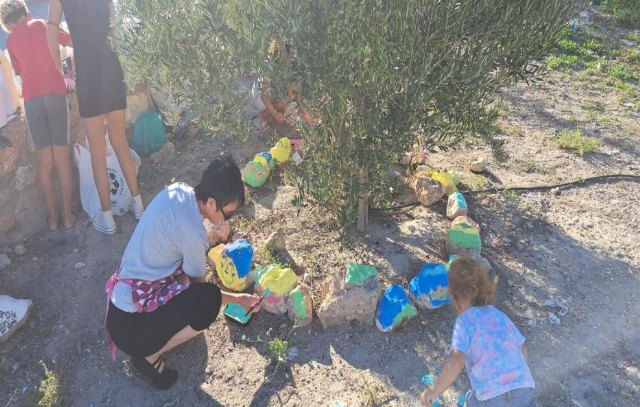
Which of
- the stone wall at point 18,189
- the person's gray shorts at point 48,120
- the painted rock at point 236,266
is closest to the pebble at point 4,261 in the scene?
the stone wall at point 18,189

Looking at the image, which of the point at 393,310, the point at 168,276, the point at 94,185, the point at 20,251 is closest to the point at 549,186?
the point at 393,310

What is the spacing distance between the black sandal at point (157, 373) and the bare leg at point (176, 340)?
0.10 ft

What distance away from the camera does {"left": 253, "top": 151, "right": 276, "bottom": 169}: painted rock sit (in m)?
5.61

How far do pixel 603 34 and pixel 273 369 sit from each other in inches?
355

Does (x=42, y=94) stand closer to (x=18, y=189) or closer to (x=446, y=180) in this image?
(x=18, y=189)

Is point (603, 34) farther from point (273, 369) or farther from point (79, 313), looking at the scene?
point (79, 313)

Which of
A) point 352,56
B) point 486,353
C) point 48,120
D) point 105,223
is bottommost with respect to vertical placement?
point 105,223

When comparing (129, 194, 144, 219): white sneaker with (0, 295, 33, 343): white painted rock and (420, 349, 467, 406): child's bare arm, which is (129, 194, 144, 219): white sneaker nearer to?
(0, 295, 33, 343): white painted rock

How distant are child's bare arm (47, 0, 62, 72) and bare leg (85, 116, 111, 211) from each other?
0.61m

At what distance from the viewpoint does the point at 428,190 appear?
16.6 feet

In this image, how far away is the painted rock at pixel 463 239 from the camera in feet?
14.6

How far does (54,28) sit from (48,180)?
142 centimetres

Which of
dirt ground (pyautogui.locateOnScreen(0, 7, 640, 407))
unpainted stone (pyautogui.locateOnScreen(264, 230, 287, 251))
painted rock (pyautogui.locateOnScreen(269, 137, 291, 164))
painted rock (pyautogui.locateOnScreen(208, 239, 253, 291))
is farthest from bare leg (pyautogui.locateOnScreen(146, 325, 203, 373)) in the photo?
painted rock (pyautogui.locateOnScreen(269, 137, 291, 164))

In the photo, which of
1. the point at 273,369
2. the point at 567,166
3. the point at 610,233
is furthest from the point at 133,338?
the point at 567,166
